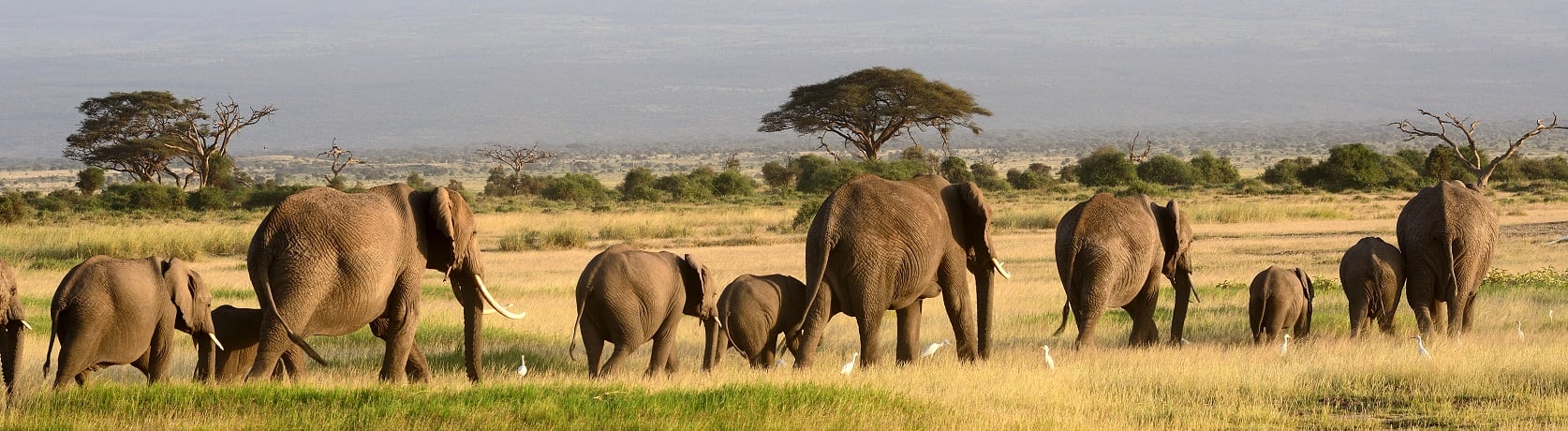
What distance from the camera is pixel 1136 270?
542 inches

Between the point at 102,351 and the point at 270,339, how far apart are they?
1.04 metres

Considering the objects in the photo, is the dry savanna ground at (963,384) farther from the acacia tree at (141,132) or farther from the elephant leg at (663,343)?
the acacia tree at (141,132)

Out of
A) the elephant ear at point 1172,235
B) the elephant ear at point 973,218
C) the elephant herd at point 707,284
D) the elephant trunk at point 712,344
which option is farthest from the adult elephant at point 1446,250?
the elephant trunk at point 712,344

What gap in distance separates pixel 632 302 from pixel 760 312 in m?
1.28

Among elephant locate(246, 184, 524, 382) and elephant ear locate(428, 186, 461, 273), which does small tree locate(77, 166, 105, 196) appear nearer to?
elephant ear locate(428, 186, 461, 273)

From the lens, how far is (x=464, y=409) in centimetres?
925

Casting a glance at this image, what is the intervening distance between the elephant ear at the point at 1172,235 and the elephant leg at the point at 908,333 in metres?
2.76

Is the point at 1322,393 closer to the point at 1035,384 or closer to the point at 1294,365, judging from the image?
the point at 1294,365

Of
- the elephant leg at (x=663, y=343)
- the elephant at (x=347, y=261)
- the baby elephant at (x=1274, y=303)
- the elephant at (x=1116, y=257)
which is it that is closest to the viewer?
the elephant at (x=347, y=261)

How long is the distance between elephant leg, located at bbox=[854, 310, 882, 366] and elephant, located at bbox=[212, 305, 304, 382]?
4.01 m

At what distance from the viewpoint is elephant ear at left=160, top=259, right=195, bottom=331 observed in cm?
1060

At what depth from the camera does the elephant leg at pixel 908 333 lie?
41.9ft

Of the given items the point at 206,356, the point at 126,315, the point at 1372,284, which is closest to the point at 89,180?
the point at 206,356

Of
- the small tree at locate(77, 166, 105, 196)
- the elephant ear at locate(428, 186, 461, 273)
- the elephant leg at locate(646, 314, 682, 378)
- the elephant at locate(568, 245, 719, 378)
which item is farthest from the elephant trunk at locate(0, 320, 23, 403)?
the small tree at locate(77, 166, 105, 196)
